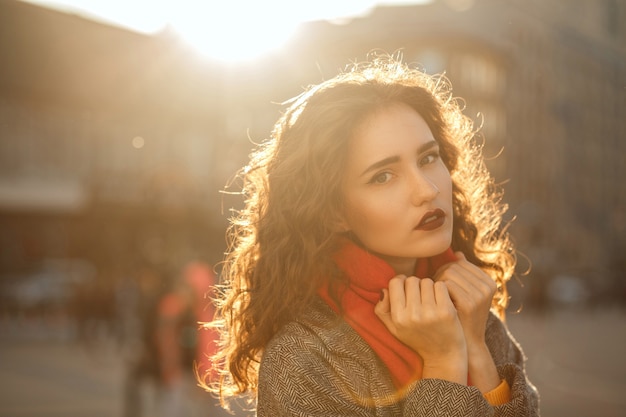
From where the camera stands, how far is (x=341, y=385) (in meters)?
2.36

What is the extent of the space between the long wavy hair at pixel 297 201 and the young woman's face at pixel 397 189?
0.05 meters

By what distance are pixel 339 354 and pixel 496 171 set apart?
62.9 meters

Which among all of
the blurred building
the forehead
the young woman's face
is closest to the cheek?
the young woman's face

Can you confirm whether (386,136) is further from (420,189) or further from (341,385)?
(341,385)

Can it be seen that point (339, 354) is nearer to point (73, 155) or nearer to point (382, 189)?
point (382, 189)

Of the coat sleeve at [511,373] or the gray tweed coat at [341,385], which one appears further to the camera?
the coat sleeve at [511,373]

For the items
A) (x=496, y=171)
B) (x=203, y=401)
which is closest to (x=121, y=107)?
(x=203, y=401)

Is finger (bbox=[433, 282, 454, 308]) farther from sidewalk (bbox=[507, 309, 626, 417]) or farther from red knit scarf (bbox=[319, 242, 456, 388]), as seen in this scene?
sidewalk (bbox=[507, 309, 626, 417])

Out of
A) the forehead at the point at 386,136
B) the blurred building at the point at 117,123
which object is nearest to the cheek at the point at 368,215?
the forehead at the point at 386,136

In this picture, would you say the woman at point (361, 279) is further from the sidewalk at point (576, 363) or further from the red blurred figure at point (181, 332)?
the sidewalk at point (576, 363)

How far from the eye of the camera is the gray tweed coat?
2.27 m

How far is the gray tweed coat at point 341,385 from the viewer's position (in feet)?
7.43

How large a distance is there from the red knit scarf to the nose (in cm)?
18

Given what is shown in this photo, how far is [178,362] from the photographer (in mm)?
8227
